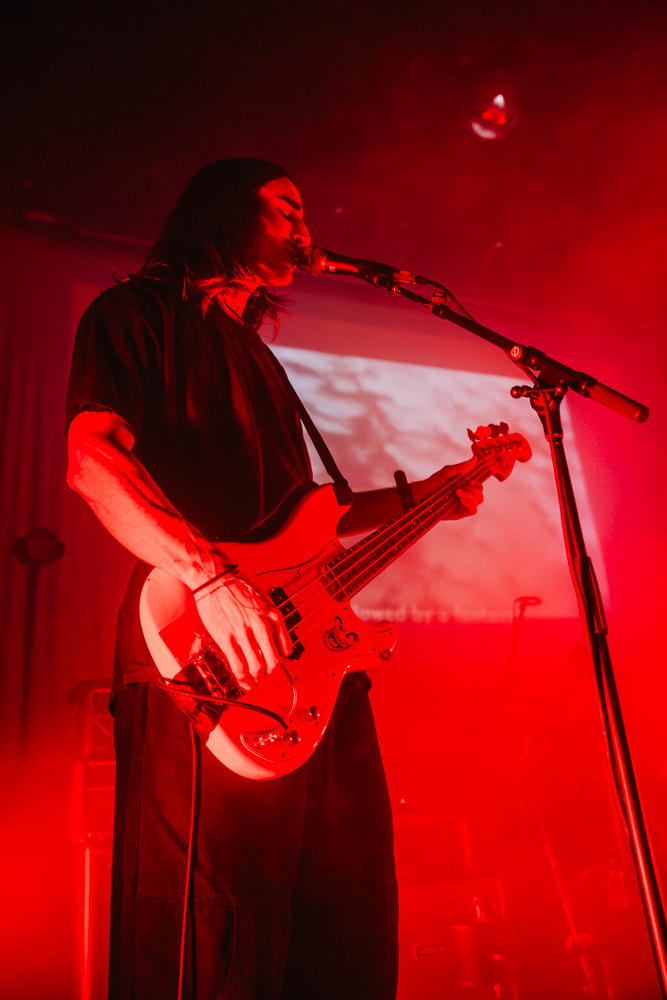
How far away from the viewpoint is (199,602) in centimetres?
115

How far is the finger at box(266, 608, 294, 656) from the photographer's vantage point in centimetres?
116

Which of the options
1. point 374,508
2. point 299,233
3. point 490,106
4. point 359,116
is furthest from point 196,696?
point 490,106

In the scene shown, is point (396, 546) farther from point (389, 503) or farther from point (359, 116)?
point (359, 116)

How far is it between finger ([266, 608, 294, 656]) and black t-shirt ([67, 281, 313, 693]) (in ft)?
0.83

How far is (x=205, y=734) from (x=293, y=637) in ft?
0.79

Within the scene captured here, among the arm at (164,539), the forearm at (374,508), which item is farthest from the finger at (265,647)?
the forearm at (374,508)

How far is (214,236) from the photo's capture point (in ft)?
6.09

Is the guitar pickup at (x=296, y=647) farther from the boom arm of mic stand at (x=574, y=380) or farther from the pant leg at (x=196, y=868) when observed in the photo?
the boom arm of mic stand at (x=574, y=380)

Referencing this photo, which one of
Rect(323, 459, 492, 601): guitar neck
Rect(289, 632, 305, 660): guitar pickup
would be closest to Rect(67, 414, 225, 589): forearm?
Rect(289, 632, 305, 660): guitar pickup

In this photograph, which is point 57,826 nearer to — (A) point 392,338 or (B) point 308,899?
(B) point 308,899

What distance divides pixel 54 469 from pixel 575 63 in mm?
3109

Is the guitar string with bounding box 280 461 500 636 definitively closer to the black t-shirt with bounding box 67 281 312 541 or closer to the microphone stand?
the black t-shirt with bounding box 67 281 312 541

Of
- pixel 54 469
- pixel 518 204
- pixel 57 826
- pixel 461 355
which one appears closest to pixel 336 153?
pixel 518 204

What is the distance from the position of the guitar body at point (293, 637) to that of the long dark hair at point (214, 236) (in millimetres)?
693
